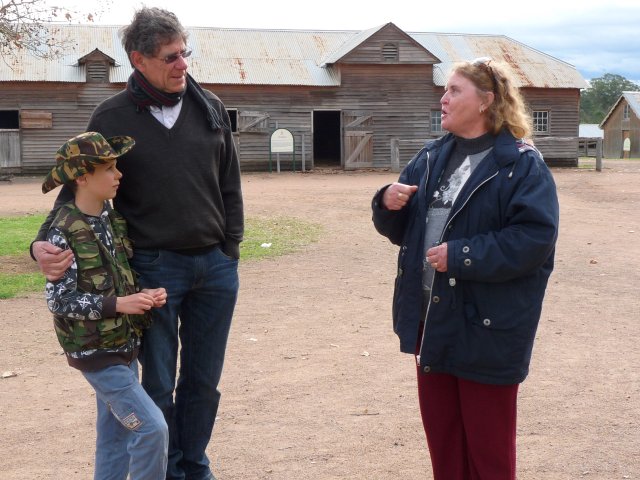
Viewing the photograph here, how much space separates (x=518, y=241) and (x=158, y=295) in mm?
1423

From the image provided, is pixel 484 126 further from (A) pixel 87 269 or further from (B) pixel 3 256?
(B) pixel 3 256

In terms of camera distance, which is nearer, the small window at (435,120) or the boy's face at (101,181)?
the boy's face at (101,181)

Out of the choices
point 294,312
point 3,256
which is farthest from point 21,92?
point 294,312

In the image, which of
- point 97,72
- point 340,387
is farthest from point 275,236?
point 97,72

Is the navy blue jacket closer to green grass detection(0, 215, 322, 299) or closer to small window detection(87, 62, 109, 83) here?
green grass detection(0, 215, 322, 299)

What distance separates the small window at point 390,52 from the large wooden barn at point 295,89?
0.03 metres

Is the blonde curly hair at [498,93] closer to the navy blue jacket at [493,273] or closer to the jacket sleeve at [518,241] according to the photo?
the navy blue jacket at [493,273]

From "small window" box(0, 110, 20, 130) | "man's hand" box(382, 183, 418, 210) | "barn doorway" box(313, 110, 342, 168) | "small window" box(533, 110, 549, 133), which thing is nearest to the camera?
"man's hand" box(382, 183, 418, 210)

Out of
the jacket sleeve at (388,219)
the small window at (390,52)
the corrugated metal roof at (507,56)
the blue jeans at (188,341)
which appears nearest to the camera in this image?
the jacket sleeve at (388,219)

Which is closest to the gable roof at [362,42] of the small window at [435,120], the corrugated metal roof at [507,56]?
the corrugated metal roof at [507,56]

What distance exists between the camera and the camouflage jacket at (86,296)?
3156 millimetres

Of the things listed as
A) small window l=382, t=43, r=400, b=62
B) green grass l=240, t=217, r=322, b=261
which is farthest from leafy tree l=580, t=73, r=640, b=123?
green grass l=240, t=217, r=322, b=261

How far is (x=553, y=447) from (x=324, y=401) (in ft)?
4.91

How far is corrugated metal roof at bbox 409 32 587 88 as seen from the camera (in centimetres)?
3028
